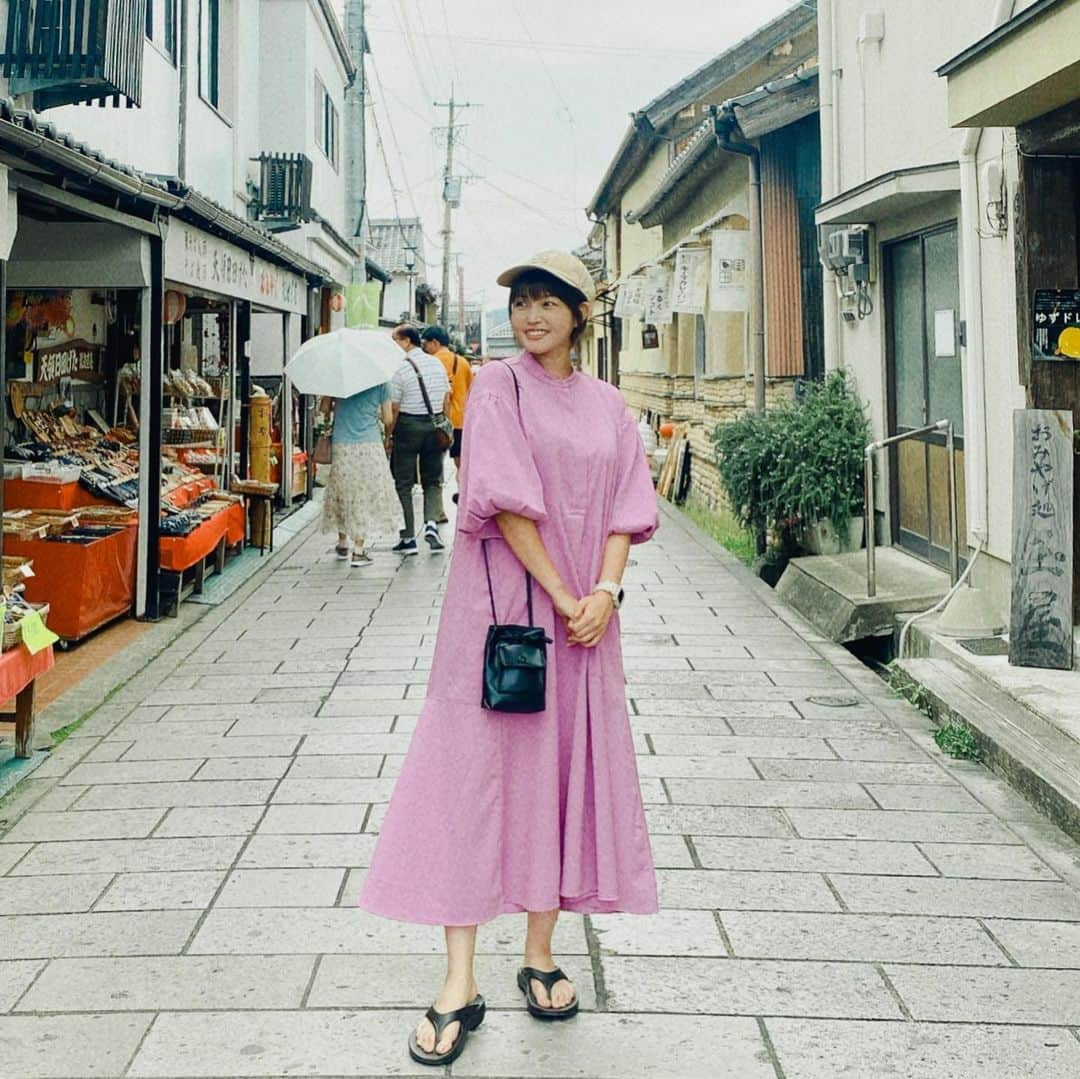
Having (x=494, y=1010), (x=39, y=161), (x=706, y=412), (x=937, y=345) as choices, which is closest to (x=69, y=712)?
(x=39, y=161)

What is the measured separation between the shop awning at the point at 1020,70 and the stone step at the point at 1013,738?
2835 millimetres

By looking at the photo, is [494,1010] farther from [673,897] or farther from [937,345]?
[937,345]

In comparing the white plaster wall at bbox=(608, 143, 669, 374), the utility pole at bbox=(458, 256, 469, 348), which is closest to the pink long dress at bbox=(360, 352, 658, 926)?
the white plaster wall at bbox=(608, 143, 669, 374)

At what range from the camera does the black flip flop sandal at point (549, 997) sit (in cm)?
361

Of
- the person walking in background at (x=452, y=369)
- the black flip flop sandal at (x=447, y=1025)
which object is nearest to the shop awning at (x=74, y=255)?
the person walking in background at (x=452, y=369)

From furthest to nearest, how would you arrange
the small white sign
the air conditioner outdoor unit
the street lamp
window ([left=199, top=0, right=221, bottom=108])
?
the street lamp, window ([left=199, top=0, right=221, bottom=108]), the air conditioner outdoor unit, the small white sign

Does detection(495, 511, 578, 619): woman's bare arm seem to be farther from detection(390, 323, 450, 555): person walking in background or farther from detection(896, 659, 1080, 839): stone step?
detection(390, 323, 450, 555): person walking in background

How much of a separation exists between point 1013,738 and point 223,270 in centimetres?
768

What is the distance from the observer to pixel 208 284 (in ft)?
34.9

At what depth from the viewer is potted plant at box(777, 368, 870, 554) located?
1076 cm

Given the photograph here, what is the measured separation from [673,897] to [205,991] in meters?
1.58

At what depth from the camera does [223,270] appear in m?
11.3

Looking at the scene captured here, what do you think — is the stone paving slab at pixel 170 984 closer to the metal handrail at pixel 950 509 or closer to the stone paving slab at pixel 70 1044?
the stone paving slab at pixel 70 1044

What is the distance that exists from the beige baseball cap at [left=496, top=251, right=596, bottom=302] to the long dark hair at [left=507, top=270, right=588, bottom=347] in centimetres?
1
